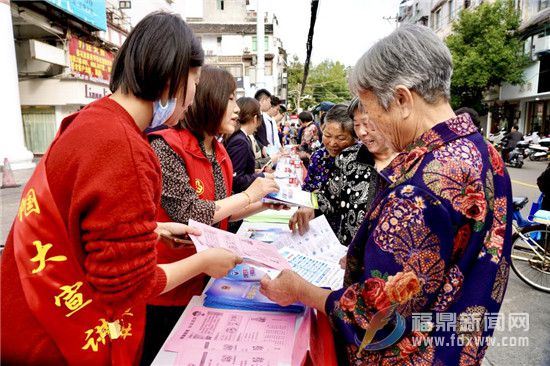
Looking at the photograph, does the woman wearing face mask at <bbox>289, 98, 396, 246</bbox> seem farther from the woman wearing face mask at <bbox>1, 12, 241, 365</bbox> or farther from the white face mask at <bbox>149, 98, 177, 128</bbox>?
the woman wearing face mask at <bbox>1, 12, 241, 365</bbox>

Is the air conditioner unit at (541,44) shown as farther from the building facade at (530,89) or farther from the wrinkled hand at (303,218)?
the wrinkled hand at (303,218)

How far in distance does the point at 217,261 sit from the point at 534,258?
4028 millimetres

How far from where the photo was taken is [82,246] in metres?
0.85

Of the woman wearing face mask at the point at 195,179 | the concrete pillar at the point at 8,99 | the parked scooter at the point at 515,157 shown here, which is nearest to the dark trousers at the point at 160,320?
the woman wearing face mask at the point at 195,179

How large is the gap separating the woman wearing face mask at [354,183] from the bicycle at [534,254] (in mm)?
2593

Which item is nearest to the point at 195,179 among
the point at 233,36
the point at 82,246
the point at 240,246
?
the point at 240,246

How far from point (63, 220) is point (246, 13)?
133 feet

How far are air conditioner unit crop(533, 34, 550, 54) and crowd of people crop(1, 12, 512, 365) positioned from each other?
2082 centimetres

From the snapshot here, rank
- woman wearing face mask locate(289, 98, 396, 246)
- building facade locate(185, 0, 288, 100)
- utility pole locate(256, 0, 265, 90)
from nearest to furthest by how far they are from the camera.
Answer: woman wearing face mask locate(289, 98, 396, 246) → utility pole locate(256, 0, 265, 90) → building facade locate(185, 0, 288, 100)

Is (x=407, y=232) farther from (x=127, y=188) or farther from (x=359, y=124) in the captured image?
(x=359, y=124)

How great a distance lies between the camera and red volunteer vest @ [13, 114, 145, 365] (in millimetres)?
815

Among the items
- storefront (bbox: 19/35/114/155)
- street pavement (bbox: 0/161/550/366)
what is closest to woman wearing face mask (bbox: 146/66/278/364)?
street pavement (bbox: 0/161/550/366)

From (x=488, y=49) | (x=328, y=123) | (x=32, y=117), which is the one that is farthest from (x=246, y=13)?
(x=328, y=123)

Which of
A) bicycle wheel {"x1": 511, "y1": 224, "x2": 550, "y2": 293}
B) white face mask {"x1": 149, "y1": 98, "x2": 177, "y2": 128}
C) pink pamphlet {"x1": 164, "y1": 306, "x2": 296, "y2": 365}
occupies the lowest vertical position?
bicycle wheel {"x1": 511, "y1": 224, "x2": 550, "y2": 293}
